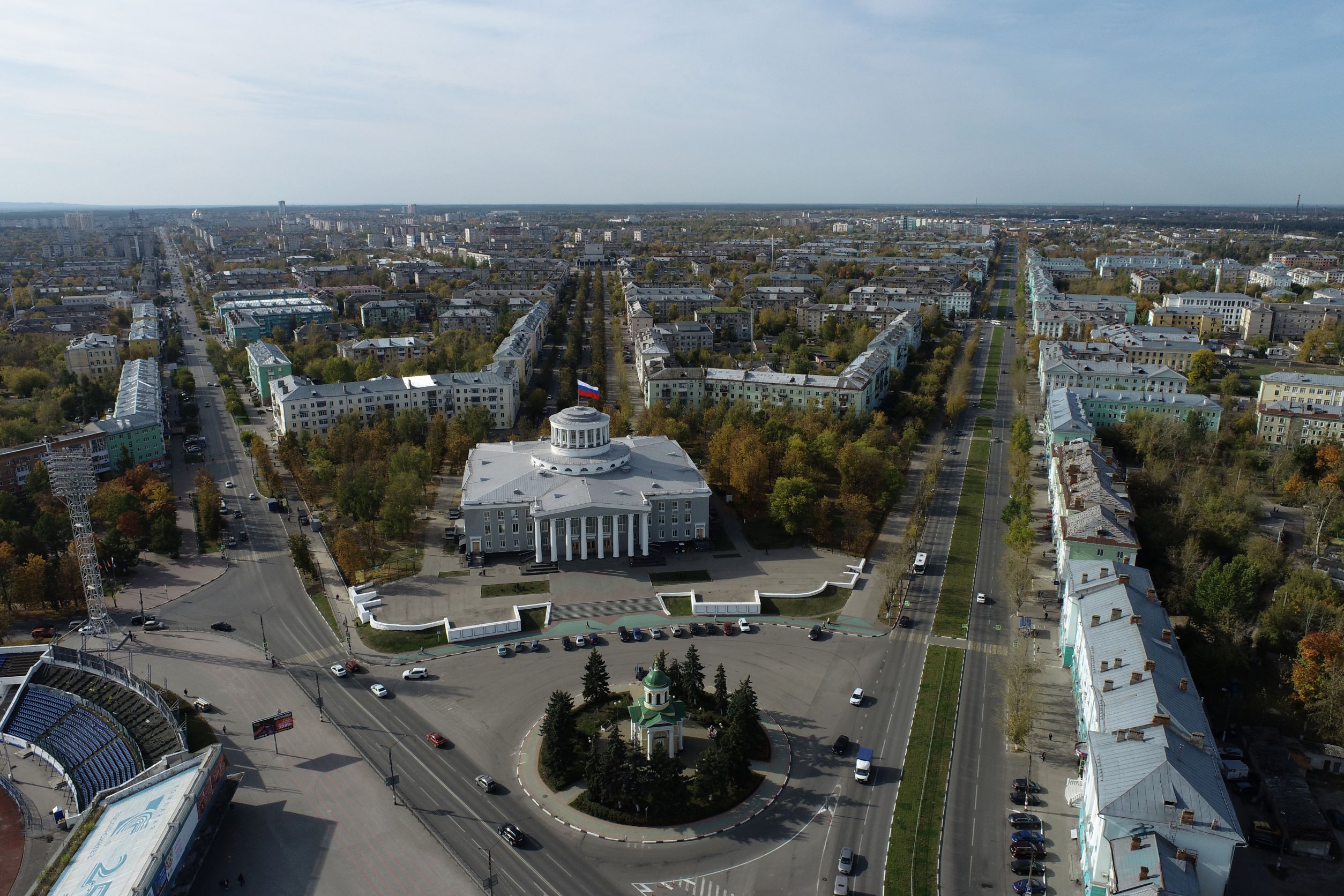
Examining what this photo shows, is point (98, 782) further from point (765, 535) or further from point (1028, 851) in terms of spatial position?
point (765, 535)

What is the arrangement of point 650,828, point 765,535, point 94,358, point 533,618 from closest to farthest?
1. point 650,828
2. point 533,618
3. point 765,535
4. point 94,358

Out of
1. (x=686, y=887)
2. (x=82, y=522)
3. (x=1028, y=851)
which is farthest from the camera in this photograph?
(x=82, y=522)

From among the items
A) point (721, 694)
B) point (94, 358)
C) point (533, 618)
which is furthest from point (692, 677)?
point (94, 358)

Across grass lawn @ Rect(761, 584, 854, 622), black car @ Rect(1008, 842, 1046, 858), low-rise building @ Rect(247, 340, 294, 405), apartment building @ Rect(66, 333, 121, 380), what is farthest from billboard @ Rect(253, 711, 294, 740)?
apartment building @ Rect(66, 333, 121, 380)

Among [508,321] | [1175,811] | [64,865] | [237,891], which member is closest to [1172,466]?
[1175,811]

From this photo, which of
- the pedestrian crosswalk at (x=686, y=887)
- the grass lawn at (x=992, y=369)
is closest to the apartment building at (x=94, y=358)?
the pedestrian crosswalk at (x=686, y=887)
